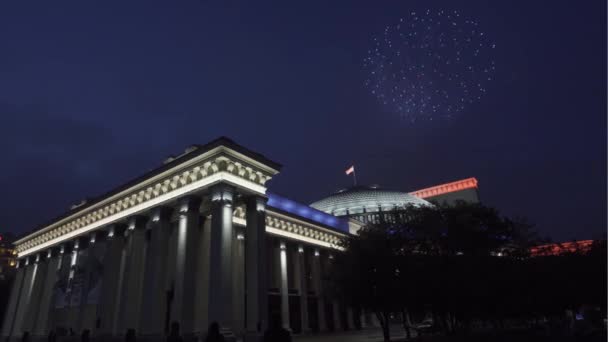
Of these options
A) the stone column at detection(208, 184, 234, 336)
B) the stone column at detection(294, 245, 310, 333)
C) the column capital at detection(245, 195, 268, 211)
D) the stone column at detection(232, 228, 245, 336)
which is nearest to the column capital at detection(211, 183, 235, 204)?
the stone column at detection(208, 184, 234, 336)

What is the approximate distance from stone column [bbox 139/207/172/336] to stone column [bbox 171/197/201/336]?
2.02m

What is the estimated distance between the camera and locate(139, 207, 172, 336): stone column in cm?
2631

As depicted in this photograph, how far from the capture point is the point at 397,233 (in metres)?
28.4

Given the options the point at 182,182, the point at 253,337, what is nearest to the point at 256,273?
the point at 253,337

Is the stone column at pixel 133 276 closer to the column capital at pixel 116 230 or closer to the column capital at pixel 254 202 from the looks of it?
the column capital at pixel 116 230

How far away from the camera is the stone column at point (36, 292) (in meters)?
44.7

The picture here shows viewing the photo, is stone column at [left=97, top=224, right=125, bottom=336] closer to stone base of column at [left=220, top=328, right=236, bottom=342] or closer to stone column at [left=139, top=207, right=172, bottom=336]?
stone column at [left=139, top=207, right=172, bottom=336]

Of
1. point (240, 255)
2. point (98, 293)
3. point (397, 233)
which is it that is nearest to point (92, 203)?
point (98, 293)

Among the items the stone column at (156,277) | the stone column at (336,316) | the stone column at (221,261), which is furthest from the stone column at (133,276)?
the stone column at (336,316)

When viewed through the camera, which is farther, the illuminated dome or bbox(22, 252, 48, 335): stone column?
the illuminated dome

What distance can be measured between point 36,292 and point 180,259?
3127 cm

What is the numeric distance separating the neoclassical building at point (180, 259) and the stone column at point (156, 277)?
7 cm

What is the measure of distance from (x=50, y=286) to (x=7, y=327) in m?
11.8

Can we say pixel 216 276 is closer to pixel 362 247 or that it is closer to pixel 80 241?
→ pixel 362 247
